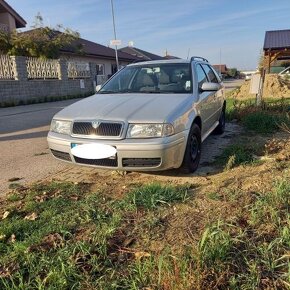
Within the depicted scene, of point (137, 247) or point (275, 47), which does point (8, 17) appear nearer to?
point (275, 47)

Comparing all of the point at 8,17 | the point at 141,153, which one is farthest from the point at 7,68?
the point at 141,153

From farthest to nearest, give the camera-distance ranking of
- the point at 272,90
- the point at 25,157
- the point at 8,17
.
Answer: the point at 8,17
the point at 272,90
the point at 25,157

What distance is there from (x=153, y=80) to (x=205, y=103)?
0.90 meters

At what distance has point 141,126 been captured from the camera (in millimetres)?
3951

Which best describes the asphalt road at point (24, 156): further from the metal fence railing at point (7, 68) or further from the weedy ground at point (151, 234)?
the metal fence railing at point (7, 68)

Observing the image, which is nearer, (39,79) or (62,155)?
(62,155)

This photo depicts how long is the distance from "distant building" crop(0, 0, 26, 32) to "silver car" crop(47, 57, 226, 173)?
26.5m

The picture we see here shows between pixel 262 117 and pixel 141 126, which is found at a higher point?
pixel 141 126

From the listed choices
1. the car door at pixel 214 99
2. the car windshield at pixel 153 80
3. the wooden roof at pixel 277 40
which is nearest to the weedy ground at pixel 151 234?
the car windshield at pixel 153 80

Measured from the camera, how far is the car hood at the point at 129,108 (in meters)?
4.03

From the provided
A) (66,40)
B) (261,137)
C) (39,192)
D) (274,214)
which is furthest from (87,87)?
(274,214)

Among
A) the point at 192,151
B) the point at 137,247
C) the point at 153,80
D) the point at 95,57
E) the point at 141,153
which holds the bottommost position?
the point at 137,247

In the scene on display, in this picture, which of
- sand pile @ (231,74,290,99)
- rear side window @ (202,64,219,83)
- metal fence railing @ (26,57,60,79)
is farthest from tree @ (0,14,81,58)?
rear side window @ (202,64,219,83)

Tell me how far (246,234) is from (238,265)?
14.8 inches
